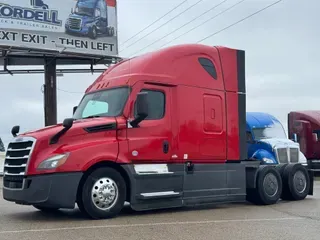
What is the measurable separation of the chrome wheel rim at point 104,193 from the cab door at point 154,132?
679 mm

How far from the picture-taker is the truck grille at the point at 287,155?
1416cm

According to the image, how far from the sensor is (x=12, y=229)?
8.51m

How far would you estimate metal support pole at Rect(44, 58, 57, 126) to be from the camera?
2762 centimetres

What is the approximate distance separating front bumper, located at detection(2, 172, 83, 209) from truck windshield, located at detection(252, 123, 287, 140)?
693 cm

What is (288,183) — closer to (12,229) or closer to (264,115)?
(264,115)

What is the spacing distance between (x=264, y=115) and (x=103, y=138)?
24.4 feet

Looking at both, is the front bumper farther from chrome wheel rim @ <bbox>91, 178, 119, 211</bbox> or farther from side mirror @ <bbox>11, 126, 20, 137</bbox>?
side mirror @ <bbox>11, 126, 20, 137</bbox>

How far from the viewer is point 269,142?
14.3 meters

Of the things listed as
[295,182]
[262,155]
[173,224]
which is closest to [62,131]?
[173,224]

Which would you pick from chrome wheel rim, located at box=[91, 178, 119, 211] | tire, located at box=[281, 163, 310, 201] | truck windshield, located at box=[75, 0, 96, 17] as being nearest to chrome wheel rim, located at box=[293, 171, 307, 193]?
tire, located at box=[281, 163, 310, 201]

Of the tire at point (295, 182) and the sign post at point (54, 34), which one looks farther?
the sign post at point (54, 34)

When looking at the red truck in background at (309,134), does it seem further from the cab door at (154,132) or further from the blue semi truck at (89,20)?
the cab door at (154,132)

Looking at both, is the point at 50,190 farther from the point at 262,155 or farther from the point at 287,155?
the point at 287,155

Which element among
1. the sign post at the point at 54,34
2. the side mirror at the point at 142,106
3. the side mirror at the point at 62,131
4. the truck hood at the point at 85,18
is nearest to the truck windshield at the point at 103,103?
the side mirror at the point at 142,106
